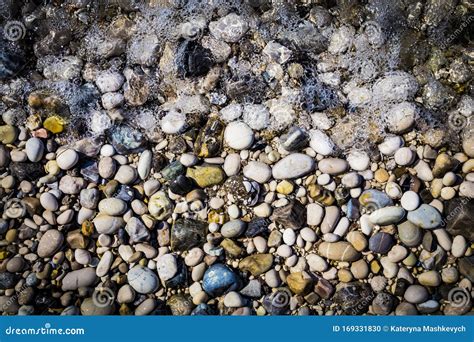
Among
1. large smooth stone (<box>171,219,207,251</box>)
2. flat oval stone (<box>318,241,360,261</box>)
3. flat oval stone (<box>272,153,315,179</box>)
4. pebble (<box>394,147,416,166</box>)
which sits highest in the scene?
pebble (<box>394,147,416,166</box>)

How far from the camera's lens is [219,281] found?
263cm

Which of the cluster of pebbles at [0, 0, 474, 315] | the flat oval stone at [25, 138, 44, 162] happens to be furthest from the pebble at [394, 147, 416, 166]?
the flat oval stone at [25, 138, 44, 162]

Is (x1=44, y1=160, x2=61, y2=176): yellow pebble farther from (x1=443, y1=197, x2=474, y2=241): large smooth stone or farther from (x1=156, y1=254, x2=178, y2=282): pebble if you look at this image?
(x1=443, y1=197, x2=474, y2=241): large smooth stone

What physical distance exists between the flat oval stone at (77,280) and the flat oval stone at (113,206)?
36 cm

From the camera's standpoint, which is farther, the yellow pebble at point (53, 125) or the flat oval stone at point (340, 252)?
the yellow pebble at point (53, 125)

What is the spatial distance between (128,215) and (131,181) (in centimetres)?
21

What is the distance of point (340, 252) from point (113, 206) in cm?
135

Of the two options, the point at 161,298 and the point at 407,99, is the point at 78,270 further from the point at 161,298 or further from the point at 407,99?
the point at 407,99

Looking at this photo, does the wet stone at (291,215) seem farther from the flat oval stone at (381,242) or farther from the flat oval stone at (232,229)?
the flat oval stone at (381,242)

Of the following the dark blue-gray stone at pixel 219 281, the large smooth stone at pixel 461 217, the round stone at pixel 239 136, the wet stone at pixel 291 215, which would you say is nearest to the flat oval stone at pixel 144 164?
the round stone at pixel 239 136

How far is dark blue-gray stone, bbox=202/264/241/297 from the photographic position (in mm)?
2635

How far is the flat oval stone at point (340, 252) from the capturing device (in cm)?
267

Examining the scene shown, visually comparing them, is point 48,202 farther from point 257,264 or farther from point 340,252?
point 340,252

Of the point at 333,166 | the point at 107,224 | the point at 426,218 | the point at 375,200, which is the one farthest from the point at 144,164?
the point at 426,218
